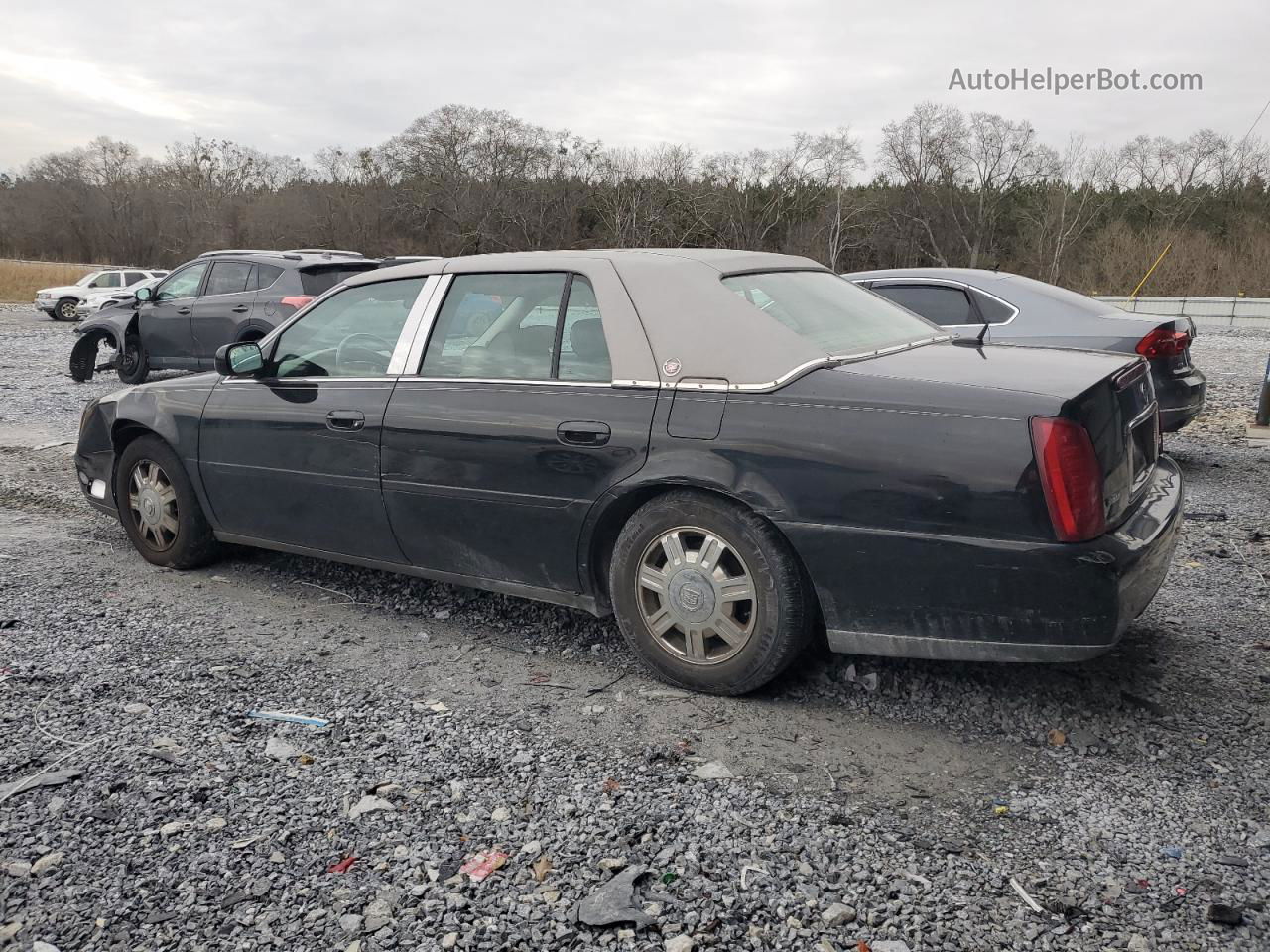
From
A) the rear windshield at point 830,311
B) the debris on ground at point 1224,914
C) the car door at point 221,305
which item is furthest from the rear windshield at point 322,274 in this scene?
the debris on ground at point 1224,914

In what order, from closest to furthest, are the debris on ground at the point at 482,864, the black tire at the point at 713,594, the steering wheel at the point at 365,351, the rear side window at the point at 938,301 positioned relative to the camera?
1. the debris on ground at the point at 482,864
2. the black tire at the point at 713,594
3. the steering wheel at the point at 365,351
4. the rear side window at the point at 938,301

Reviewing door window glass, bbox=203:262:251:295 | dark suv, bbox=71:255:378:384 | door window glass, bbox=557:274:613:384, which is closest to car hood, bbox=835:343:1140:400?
door window glass, bbox=557:274:613:384

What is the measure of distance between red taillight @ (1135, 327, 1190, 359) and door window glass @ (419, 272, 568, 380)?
16.1 feet

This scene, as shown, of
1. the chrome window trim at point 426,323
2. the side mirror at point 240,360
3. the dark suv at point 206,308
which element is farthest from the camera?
the dark suv at point 206,308

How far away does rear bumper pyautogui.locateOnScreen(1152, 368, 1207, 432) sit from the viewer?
7.25 metres

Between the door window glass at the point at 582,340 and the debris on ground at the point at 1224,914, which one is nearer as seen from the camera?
the debris on ground at the point at 1224,914

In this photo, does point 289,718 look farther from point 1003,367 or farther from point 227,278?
point 227,278

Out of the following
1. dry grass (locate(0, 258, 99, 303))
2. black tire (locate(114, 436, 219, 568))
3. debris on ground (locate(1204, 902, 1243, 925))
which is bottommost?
debris on ground (locate(1204, 902, 1243, 925))

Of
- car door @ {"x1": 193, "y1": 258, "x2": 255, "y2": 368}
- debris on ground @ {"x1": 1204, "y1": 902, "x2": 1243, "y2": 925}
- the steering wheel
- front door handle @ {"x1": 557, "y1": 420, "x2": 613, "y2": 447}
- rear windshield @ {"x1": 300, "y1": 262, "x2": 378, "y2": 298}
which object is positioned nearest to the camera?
debris on ground @ {"x1": 1204, "y1": 902, "x2": 1243, "y2": 925}

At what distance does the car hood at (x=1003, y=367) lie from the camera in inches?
130

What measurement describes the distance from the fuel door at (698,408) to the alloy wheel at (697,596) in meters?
0.35

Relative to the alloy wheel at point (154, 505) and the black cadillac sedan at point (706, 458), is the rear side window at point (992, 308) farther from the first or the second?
the alloy wheel at point (154, 505)

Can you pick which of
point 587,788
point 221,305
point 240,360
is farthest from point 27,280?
point 587,788

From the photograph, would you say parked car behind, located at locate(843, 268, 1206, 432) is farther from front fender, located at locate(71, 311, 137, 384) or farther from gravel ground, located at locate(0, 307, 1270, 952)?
front fender, located at locate(71, 311, 137, 384)
